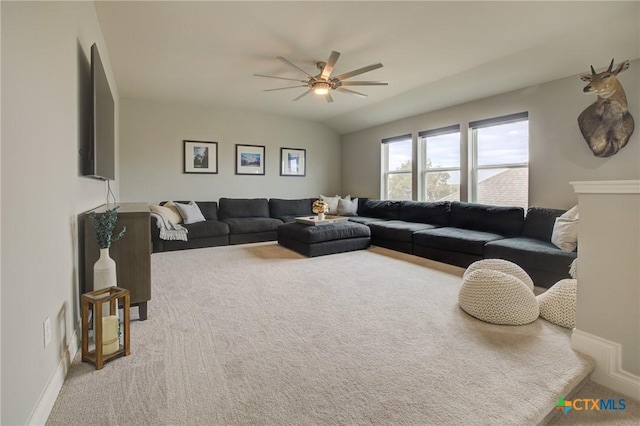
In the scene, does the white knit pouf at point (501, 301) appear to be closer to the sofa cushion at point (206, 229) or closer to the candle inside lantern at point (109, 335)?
the candle inside lantern at point (109, 335)

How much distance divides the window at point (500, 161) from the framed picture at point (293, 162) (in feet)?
11.9

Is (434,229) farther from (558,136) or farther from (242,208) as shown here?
(242,208)

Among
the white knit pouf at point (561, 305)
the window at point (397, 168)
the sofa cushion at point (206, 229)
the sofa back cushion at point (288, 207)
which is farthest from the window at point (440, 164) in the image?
the sofa cushion at point (206, 229)

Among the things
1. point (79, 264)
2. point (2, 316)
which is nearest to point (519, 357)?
point (2, 316)

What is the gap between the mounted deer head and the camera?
2969 millimetres

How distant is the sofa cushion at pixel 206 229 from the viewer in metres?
4.87

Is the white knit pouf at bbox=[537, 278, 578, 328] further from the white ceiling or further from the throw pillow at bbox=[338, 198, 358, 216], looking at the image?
the throw pillow at bbox=[338, 198, 358, 216]

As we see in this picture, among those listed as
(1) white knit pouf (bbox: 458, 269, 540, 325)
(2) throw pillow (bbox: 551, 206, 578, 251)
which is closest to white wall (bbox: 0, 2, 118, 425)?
(1) white knit pouf (bbox: 458, 269, 540, 325)

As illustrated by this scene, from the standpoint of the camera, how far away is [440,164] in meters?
5.41

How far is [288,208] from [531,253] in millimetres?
4518

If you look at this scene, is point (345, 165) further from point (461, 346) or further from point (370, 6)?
point (461, 346)

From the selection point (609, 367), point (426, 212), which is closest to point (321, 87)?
point (426, 212)

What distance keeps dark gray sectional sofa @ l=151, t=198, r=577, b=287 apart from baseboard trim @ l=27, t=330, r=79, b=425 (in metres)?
3.11

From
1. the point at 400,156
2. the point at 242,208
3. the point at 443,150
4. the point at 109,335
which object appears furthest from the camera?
→ the point at 400,156
